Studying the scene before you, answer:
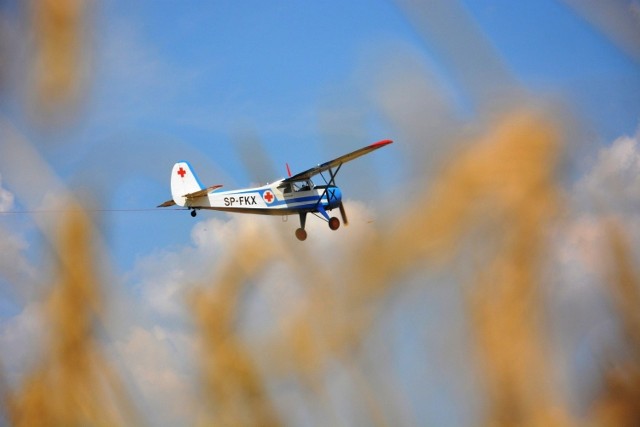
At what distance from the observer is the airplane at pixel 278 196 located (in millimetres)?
50062

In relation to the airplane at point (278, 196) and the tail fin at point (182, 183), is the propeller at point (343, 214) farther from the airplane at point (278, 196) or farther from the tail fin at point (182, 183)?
the tail fin at point (182, 183)

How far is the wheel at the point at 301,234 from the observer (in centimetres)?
4950

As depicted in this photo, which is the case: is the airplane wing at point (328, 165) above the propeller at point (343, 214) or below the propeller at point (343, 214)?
above

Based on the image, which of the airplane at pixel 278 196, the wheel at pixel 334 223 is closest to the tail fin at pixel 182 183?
the airplane at pixel 278 196

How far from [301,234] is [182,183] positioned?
793 centimetres

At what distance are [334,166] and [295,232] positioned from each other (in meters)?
5.18

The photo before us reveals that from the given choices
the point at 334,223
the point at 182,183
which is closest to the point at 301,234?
the point at 334,223

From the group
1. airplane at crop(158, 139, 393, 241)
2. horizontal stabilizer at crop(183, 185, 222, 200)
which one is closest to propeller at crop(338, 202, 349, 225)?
airplane at crop(158, 139, 393, 241)

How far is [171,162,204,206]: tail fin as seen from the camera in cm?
5100

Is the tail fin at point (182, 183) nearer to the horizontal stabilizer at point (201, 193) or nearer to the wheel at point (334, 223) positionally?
the horizontal stabilizer at point (201, 193)

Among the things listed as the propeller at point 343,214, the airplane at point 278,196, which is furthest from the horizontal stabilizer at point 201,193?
the propeller at point 343,214

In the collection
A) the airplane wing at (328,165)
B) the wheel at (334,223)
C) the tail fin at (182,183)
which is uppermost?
the tail fin at (182,183)

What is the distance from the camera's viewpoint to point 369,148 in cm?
4972

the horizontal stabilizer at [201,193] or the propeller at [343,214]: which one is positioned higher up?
the horizontal stabilizer at [201,193]
